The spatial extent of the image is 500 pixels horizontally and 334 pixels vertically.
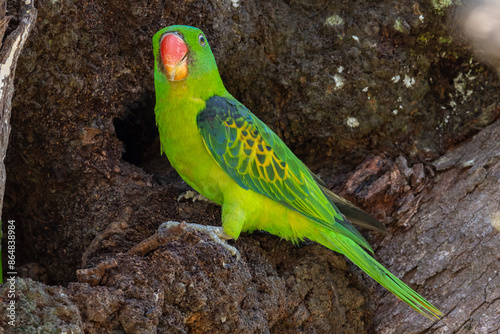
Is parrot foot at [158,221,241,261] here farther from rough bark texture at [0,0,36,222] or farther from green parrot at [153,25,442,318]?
rough bark texture at [0,0,36,222]

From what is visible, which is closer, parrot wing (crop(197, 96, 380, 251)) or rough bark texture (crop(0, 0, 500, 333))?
rough bark texture (crop(0, 0, 500, 333))

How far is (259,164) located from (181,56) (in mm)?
839

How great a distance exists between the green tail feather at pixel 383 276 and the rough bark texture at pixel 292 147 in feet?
0.37

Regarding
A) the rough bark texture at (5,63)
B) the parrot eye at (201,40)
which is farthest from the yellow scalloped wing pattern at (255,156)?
the rough bark texture at (5,63)

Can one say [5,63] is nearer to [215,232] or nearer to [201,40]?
[201,40]

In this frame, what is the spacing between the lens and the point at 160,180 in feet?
13.0

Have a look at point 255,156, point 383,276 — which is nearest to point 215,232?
point 255,156

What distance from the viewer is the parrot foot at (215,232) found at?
279 centimetres

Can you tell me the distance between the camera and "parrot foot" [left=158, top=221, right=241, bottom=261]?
279 centimetres

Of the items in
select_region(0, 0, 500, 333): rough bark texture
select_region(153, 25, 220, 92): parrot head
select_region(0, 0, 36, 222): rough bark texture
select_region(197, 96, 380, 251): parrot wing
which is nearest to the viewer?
select_region(0, 0, 36, 222): rough bark texture

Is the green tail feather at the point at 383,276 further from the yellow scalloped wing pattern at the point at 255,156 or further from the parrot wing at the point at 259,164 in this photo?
the yellow scalloped wing pattern at the point at 255,156

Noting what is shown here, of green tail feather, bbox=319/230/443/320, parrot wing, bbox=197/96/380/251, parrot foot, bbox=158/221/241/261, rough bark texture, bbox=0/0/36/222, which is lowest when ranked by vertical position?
green tail feather, bbox=319/230/443/320

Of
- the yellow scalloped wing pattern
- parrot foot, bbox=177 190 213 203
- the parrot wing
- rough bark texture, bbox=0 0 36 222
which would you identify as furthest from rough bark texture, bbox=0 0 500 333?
rough bark texture, bbox=0 0 36 222

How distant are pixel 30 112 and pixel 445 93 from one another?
9.88 feet
